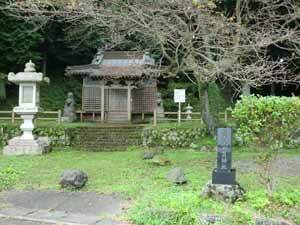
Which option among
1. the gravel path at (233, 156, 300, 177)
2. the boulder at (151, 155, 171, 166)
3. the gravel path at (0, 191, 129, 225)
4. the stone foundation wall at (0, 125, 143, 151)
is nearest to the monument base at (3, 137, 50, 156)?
the stone foundation wall at (0, 125, 143, 151)

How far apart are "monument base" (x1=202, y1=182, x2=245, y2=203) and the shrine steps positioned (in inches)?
357

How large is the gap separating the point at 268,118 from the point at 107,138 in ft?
36.7

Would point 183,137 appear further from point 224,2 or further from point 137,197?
point 137,197

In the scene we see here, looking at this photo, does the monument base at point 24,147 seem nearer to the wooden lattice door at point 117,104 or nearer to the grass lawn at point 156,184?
the grass lawn at point 156,184

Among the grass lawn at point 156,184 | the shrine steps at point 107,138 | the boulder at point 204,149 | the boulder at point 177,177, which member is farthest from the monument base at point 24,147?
the boulder at point 177,177

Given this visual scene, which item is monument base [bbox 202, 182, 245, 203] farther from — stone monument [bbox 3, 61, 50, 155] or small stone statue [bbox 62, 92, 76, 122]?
small stone statue [bbox 62, 92, 76, 122]

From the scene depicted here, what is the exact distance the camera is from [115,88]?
22.2 metres

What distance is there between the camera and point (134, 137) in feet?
54.4

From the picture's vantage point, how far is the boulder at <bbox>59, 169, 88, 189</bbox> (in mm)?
7582

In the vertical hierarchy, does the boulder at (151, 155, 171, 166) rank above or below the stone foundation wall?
below

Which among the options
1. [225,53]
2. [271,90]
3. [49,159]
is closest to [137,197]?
[225,53]

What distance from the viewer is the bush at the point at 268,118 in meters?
5.91

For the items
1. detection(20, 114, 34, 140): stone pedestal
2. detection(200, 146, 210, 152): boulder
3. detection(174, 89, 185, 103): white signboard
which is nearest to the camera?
detection(20, 114, 34, 140): stone pedestal

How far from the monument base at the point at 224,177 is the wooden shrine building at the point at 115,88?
1452cm
